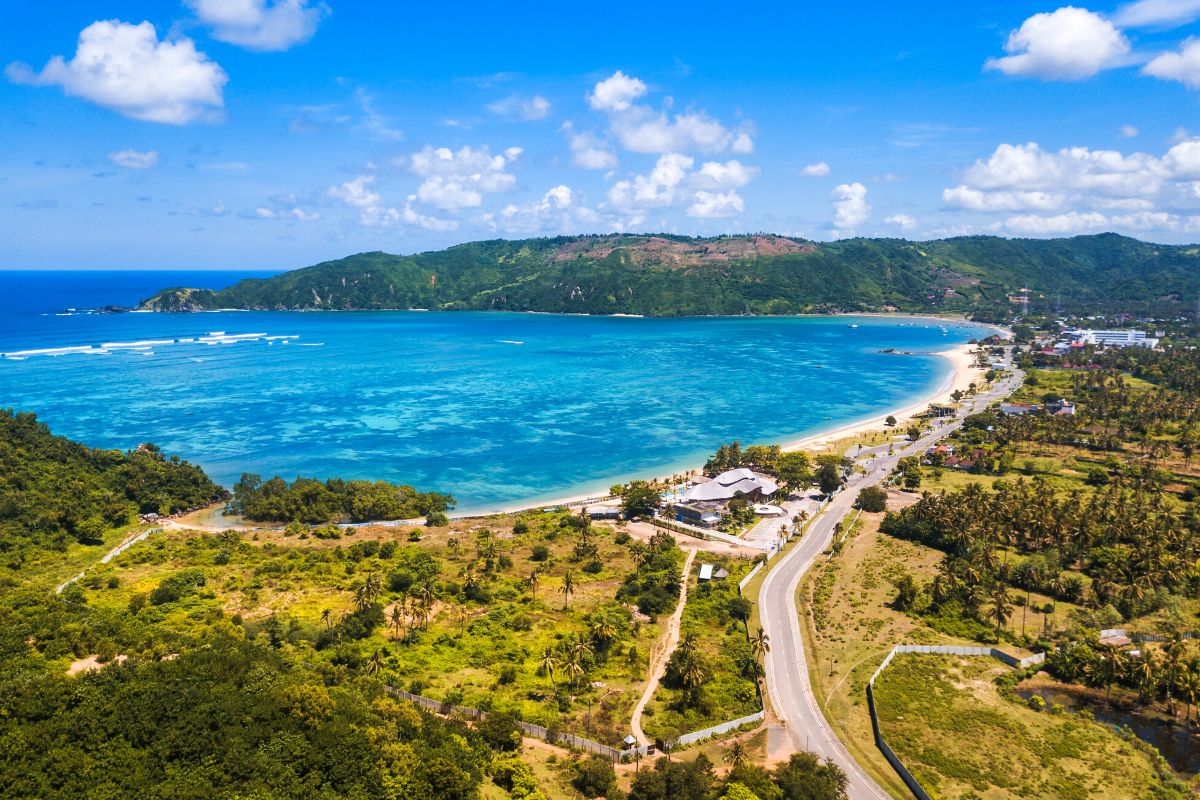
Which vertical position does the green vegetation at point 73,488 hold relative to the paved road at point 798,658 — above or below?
above

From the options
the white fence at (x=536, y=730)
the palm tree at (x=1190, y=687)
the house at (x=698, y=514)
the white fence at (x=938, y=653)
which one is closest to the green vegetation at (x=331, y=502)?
the house at (x=698, y=514)

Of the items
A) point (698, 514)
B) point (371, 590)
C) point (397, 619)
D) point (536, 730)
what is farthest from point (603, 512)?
point (536, 730)

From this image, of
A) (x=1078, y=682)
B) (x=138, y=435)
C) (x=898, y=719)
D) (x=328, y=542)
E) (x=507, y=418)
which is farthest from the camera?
(x=507, y=418)

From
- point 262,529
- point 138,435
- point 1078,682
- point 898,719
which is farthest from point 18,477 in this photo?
point 1078,682

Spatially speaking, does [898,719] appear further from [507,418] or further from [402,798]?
[507,418]

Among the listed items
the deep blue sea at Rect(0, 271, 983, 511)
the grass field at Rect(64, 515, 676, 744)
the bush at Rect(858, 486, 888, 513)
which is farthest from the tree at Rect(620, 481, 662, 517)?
the bush at Rect(858, 486, 888, 513)

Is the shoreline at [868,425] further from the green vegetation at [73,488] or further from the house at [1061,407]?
the green vegetation at [73,488]

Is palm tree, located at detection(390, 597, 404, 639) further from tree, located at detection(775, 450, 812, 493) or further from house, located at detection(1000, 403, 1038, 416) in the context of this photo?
house, located at detection(1000, 403, 1038, 416)
